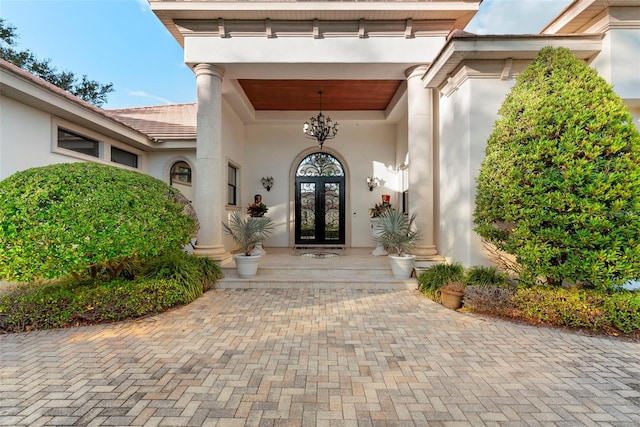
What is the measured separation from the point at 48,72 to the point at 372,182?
19.6 m

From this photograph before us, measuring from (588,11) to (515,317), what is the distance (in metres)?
4.56

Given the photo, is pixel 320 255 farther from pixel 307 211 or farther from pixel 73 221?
pixel 73 221

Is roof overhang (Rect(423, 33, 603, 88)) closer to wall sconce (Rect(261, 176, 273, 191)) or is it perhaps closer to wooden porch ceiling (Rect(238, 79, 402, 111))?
wooden porch ceiling (Rect(238, 79, 402, 111))

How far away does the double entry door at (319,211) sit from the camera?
9.29 meters

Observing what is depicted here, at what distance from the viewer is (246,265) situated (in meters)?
5.28

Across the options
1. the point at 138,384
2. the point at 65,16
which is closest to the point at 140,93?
the point at 65,16

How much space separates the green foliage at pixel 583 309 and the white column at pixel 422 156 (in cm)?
209

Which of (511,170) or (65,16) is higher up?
(65,16)

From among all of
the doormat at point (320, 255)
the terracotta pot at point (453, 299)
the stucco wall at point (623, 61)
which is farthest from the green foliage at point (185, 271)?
the stucco wall at point (623, 61)

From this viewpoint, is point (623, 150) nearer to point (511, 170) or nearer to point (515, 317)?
point (511, 170)

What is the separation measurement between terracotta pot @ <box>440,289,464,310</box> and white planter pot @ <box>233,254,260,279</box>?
3.25m

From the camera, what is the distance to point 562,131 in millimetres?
3471

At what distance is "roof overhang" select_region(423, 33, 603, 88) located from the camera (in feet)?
13.5

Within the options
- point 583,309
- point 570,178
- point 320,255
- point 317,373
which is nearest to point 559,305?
point 583,309
